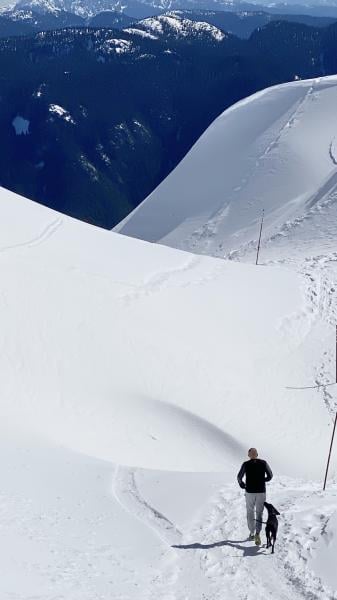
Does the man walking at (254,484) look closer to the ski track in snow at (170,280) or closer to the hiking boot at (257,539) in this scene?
the hiking boot at (257,539)

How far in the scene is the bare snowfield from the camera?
441 inches

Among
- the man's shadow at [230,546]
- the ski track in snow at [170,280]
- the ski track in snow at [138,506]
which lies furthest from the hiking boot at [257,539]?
the ski track in snow at [170,280]

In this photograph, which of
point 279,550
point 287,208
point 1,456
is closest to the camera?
point 279,550

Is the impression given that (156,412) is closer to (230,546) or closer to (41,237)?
(41,237)

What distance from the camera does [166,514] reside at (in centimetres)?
1361

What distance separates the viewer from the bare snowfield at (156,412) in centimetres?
1121

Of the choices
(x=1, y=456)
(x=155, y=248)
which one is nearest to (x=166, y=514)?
(x=1, y=456)

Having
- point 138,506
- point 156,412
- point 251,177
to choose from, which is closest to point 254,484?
point 138,506

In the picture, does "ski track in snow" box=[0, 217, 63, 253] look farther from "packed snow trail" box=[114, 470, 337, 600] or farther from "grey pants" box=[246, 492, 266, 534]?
"grey pants" box=[246, 492, 266, 534]

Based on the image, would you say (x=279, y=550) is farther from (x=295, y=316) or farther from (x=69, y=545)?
(x=295, y=316)

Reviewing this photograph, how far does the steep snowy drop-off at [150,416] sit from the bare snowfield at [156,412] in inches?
2.0

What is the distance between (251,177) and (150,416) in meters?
43.4

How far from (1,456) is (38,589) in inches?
266

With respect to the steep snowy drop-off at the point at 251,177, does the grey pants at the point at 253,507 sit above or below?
above
